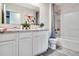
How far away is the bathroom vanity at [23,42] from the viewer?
1.71m

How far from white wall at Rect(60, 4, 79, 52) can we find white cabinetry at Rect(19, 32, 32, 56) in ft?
4.04

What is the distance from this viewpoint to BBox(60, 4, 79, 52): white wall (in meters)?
3.03

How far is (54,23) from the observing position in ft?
9.39

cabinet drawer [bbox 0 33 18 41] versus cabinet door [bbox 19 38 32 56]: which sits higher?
cabinet drawer [bbox 0 33 18 41]

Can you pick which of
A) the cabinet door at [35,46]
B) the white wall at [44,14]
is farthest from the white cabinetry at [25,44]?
the white wall at [44,14]

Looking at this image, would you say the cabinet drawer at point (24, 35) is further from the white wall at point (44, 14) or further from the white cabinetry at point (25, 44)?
the white wall at point (44, 14)

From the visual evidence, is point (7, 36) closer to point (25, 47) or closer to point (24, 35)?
point (24, 35)

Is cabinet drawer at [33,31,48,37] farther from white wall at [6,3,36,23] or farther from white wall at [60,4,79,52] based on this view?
white wall at [60,4,79,52]

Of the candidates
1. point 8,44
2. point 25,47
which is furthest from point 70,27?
point 8,44

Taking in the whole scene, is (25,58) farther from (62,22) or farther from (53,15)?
(62,22)

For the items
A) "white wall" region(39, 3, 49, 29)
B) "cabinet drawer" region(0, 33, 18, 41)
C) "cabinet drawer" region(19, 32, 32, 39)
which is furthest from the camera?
"white wall" region(39, 3, 49, 29)

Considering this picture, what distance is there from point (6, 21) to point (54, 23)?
1.22 m

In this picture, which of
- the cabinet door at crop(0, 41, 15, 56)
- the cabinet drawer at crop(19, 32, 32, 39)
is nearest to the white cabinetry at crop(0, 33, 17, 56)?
the cabinet door at crop(0, 41, 15, 56)

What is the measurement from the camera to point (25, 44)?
2141mm
